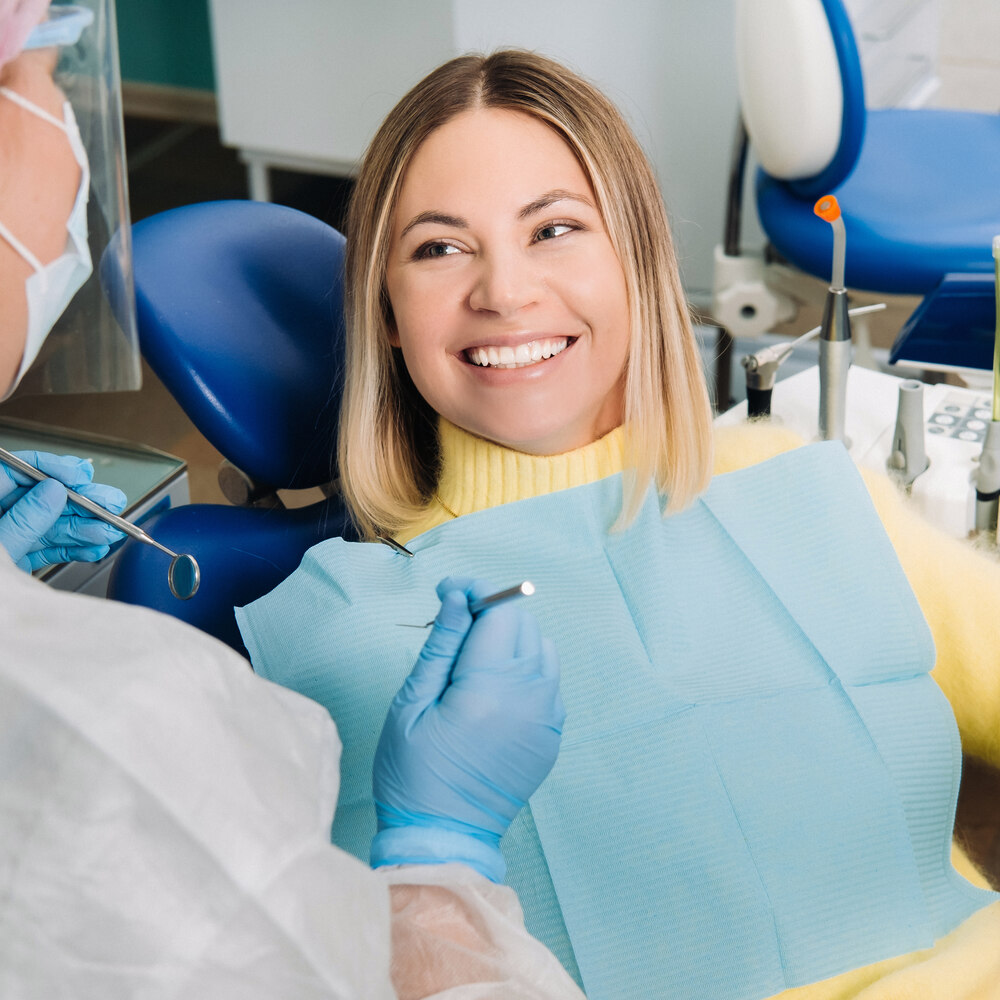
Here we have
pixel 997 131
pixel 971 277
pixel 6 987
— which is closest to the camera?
pixel 6 987

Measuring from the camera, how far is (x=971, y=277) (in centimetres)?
152

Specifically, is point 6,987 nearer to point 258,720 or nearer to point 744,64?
point 258,720

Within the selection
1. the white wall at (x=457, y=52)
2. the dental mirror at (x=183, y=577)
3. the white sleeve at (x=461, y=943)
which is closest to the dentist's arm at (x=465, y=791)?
the white sleeve at (x=461, y=943)

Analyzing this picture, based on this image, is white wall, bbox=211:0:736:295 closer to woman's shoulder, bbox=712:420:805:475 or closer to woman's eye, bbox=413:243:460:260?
woman's shoulder, bbox=712:420:805:475

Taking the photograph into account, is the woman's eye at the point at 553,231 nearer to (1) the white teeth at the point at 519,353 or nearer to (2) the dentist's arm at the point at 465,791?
(1) the white teeth at the point at 519,353

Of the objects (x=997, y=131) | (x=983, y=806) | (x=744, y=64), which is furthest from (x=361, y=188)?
(x=997, y=131)

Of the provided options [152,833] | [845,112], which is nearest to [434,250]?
[152,833]

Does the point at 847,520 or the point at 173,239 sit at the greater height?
the point at 173,239

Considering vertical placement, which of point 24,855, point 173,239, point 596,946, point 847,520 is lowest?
point 596,946

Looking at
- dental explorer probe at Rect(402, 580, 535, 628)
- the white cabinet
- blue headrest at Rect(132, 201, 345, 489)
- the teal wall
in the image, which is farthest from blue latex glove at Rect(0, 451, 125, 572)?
the teal wall

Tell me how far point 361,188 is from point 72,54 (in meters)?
0.51

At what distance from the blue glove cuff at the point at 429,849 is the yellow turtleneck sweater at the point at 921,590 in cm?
34

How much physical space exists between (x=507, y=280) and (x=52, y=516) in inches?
20.3

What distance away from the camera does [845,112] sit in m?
2.05
